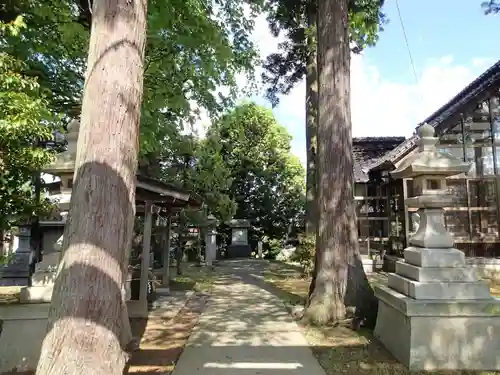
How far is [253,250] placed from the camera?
22.5 metres

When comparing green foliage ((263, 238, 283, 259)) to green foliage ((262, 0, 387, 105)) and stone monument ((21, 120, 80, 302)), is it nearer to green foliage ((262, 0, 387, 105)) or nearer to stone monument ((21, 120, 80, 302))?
green foliage ((262, 0, 387, 105))

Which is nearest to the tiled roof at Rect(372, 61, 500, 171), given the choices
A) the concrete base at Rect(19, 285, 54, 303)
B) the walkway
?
the walkway

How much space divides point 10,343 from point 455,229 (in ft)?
37.5

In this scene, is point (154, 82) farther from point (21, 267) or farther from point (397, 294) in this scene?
point (21, 267)

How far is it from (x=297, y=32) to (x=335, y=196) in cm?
873

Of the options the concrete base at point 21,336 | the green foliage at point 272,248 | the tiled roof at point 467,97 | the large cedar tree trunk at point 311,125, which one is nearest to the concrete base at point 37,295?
the concrete base at point 21,336

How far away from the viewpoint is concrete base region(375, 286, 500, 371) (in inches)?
164

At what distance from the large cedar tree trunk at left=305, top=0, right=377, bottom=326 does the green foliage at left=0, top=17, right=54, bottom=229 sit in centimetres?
421

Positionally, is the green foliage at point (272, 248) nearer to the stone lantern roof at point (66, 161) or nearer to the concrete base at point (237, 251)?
the concrete base at point (237, 251)

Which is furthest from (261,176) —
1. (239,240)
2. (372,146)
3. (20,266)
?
(20,266)

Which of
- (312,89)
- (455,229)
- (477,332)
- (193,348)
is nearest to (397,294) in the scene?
(477,332)

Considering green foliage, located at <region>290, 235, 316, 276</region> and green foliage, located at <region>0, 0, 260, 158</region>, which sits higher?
green foliage, located at <region>0, 0, 260, 158</region>

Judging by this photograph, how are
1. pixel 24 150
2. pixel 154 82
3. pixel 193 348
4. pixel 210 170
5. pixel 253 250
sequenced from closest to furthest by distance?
1. pixel 24 150
2. pixel 193 348
3. pixel 154 82
4. pixel 210 170
5. pixel 253 250

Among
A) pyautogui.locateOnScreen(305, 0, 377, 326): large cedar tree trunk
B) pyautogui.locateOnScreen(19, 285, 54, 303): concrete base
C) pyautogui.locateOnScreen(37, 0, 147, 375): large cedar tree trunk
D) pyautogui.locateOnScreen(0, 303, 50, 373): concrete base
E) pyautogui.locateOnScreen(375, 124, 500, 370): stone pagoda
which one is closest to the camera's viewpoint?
pyautogui.locateOnScreen(37, 0, 147, 375): large cedar tree trunk
